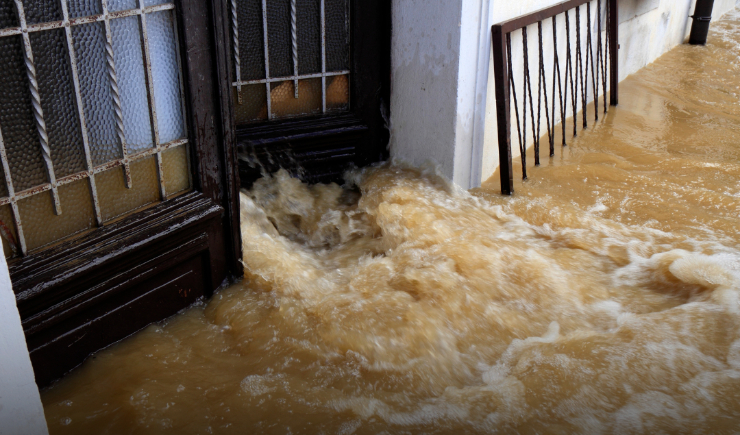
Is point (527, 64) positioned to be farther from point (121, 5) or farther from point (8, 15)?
point (8, 15)

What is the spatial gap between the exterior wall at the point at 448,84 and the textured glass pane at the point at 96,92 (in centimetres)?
185

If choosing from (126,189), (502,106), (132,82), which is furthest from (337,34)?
(126,189)

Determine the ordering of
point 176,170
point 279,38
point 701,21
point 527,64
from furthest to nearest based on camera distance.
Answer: point 701,21, point 527,64, point 279,38, point 176,170

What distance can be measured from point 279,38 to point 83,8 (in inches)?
52.1

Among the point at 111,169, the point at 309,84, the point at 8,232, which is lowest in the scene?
the point at 8,232

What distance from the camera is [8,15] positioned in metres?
1.93

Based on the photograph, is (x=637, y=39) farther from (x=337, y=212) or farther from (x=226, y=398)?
(x=226, y=398)

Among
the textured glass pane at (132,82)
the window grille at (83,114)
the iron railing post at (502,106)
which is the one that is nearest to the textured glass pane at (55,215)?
the window grille at (83,114)

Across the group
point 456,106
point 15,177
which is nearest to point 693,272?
point 456,106

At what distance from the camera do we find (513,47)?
3875 millimetres

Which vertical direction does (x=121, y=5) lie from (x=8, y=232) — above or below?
above

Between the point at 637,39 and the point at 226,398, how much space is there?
18.7ft

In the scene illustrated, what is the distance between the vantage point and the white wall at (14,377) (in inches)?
59.6

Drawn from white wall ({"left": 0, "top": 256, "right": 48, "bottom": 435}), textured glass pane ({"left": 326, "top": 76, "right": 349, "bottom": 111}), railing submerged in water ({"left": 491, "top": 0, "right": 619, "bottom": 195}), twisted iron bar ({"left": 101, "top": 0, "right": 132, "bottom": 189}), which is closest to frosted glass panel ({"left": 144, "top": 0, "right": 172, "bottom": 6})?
twisted iron bar ({"left": 101, "top": 0, "right": 132, "bottom": 189})
